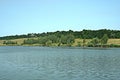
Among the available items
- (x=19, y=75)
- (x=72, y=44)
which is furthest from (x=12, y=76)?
(x=72, y=44)

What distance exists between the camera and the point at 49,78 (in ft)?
118

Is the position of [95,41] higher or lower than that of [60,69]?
higher

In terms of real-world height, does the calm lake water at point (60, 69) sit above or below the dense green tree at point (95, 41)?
below

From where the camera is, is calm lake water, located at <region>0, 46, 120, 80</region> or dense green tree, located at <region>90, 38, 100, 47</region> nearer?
calm lake water, located at <region>0, 46, 120, 80</region>

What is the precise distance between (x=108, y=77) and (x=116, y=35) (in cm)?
16444

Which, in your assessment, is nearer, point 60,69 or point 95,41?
point 60,69

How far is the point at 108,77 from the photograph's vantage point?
120 feet

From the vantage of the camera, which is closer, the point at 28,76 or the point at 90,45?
the point at 28,76

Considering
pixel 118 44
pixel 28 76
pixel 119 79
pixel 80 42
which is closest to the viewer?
pixel 119 79

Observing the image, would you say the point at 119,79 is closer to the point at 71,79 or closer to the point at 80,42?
the point at 71,79

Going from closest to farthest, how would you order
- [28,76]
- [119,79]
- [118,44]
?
[119,79], [28,76], [118,44]

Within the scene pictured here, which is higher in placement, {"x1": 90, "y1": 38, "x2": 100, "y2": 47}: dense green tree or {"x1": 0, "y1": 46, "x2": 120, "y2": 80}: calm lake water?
{"x1": 90, "y1": 38, "x2": 100, "y2": 47}: dense green tree

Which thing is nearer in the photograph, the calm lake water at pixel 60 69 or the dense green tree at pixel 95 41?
the calm lake water at pixel 60 69

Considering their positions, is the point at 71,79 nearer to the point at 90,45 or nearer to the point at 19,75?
the point at 19,75
